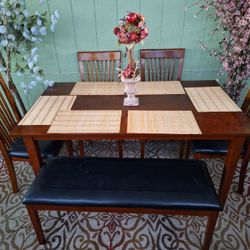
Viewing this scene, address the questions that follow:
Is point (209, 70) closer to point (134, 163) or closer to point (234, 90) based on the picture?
point (234, 90)

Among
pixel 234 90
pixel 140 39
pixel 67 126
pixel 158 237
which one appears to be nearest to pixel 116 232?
pixel 158 237

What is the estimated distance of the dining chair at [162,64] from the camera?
81.1 inches

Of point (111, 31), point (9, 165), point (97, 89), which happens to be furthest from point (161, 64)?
point (9, 165)

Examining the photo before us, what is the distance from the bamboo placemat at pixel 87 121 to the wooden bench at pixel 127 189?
265 mm

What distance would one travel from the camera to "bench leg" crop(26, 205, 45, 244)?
132 centimetres

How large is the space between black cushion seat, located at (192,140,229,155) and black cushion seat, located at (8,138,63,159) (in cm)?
105

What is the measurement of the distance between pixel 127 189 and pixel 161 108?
61 cm

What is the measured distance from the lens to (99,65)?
2.21 m

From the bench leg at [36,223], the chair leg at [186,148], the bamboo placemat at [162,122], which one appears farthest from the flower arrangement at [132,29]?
the bench leg at [36,223]

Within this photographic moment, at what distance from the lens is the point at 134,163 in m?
1.47

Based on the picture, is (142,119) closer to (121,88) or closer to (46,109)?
(121,88)

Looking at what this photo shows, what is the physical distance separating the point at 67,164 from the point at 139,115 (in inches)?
22.7

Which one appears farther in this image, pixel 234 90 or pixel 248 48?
pixel 234 90

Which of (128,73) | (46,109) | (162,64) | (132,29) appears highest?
(132,29)
